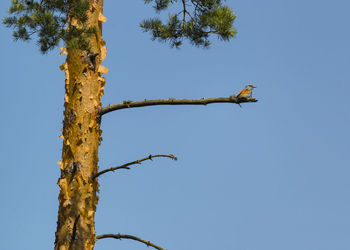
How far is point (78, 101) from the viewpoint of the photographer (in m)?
4.89

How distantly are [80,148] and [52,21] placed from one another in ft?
4.26

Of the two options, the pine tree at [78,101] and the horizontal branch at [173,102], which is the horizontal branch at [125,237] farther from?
the horizontal branch at [173,102]

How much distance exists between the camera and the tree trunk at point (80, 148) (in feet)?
15.1

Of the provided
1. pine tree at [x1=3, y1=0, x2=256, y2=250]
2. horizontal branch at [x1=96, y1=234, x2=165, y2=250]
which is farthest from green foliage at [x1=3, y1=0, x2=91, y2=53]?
horizontal branch at [x1=96, y1=234, x2=165, y2=250]

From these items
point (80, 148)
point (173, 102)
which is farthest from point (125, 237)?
point (173, 102)

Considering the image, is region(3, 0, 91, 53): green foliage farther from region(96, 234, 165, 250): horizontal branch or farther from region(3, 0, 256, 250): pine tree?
region(96, 234, 165, 250): horizontal branch

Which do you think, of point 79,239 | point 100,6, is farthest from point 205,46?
point 79,239

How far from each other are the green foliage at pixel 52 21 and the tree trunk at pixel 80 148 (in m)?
0.19

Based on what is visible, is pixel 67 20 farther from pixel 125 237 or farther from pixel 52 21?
pixel 125 237

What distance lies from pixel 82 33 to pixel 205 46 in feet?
6.74

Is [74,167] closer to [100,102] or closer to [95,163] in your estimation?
[95,163]

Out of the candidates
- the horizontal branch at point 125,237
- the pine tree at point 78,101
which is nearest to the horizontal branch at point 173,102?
the pine tree at point 78,101

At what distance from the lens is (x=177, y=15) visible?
6.61m

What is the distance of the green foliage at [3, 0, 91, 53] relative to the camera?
Answer: 479 centimetres
